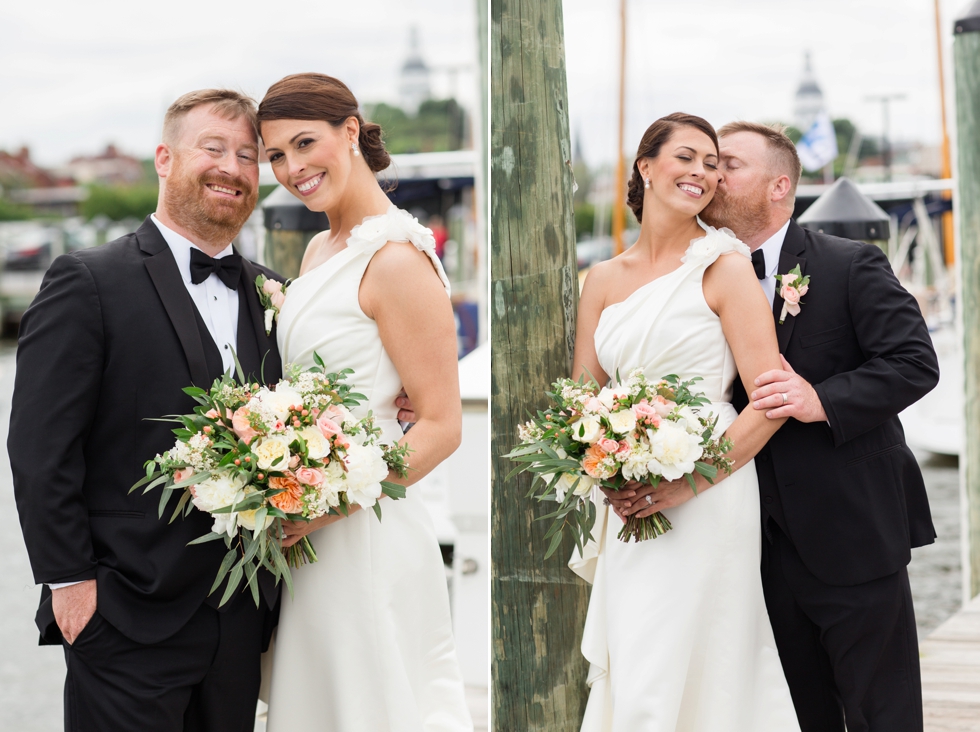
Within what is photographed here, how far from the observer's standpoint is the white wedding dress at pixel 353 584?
2.99 metres

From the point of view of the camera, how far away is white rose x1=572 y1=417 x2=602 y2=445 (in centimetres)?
284

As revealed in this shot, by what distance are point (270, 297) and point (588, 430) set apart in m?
1.16

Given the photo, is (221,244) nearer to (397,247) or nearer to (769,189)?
(397,247)

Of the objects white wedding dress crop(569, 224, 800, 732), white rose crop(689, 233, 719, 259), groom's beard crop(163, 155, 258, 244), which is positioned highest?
groom's beard crop(163, 155, 258, 244)

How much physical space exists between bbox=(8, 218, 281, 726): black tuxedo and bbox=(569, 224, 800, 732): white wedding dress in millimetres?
1402

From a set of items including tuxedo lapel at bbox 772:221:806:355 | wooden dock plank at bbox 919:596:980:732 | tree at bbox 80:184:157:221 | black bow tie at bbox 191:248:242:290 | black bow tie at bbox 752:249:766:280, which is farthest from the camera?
tree at bbox 80:184:157:221

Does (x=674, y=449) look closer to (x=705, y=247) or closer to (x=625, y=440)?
(x=625, y=440)

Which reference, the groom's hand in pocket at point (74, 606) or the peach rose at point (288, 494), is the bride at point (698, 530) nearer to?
the peach rose at point (288, 494)

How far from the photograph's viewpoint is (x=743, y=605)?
3137 millimetres

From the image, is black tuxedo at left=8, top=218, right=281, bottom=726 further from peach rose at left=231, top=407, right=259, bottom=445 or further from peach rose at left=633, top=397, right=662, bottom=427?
peach rose at left=633, top=397, right=662, bottom=427

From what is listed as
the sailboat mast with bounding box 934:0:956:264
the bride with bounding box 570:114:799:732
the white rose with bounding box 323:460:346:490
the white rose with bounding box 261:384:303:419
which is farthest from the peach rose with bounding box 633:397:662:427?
the sailboat mast with bounding box 934:0:956:264

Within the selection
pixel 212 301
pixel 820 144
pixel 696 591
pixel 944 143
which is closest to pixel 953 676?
pixel 696 591

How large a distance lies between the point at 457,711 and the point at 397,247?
158 centimetres

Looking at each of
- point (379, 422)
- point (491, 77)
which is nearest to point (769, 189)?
point (491, 77)
